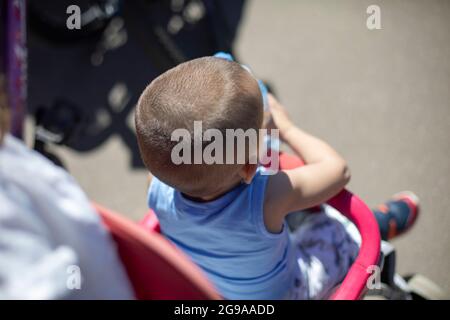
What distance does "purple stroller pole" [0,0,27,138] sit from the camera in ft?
5.05

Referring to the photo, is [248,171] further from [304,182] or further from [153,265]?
[153,265]

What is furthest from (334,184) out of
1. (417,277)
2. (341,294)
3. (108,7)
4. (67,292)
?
(108,7)

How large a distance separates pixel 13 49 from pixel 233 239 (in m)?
1.12

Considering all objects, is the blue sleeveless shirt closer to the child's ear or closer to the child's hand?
the child's ear

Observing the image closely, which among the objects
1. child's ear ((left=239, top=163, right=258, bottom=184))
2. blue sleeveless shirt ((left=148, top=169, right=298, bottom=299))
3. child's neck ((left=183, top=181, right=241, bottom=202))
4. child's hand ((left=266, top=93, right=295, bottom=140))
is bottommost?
blue sleeveless shirt ((left=148, top=169, right=298, bottom=299))

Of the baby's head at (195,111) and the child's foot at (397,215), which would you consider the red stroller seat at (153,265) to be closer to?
the baby's head at (195,111)

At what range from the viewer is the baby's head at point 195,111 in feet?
2.22

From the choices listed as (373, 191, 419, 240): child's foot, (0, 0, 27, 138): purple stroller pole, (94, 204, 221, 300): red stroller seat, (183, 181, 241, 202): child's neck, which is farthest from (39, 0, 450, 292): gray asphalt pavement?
(94, 204, 221, 300): red stroller seat

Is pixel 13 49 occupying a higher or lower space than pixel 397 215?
higher

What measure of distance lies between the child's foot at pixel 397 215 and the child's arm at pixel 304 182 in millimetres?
452

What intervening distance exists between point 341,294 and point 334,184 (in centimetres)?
19

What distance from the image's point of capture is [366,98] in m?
1.66

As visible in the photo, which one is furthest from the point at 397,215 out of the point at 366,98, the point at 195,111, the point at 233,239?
the point at 195,111

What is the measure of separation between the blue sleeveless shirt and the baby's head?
0.06 metres
